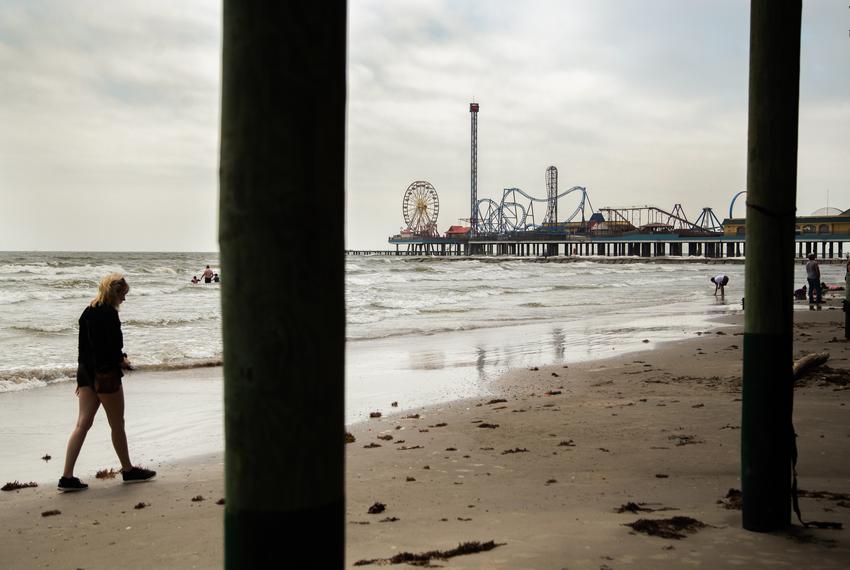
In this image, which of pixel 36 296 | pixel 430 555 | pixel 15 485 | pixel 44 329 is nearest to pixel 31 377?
pixel 15 485

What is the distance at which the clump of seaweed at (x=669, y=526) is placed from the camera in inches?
149

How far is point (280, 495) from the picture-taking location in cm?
127

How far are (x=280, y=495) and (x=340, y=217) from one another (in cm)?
45

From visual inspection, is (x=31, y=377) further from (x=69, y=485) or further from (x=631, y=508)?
(x=631, y=508)

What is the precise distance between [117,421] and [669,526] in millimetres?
4014

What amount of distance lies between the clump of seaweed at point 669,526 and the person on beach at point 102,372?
12.2ft

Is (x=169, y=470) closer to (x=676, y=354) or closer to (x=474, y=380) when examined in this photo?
(x=474, y=380)

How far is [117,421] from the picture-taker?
5941mm

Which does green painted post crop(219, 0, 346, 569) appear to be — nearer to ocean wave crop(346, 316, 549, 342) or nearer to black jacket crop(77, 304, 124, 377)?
black jacket crop(77, 304, 124, 377)

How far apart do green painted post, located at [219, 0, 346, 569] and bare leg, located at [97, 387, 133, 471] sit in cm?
499

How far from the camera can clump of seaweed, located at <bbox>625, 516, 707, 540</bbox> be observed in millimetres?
3783

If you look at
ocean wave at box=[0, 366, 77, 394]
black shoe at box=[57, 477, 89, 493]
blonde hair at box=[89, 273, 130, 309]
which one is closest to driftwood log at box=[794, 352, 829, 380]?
blonde hair at box=[89, 273, 130, 309]

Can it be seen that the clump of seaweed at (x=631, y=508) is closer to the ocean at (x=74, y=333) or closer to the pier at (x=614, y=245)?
the ocean at (x=74, y=333)

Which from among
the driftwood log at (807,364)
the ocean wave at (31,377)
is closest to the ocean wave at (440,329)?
the ocean wave at (31,377)
